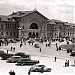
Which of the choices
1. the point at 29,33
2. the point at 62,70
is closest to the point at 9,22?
the point at 29,33

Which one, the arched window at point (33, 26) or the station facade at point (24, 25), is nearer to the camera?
the station facade at point (24, 25)

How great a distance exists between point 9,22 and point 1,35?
21.2ft

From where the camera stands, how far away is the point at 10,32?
289 ft

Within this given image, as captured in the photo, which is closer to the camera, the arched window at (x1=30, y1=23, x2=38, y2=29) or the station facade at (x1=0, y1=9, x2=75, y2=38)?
the station facade at (x1=0, y1=9, x2=75, y2=38)

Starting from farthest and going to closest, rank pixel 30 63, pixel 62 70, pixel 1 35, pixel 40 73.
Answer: pixel 1 35
pixel 30 63
pixel 62 70
pixel 40 73

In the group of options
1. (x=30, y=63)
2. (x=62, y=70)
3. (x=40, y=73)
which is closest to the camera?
(x=40, y=73)

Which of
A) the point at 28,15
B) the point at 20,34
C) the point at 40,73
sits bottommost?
the point at 40,73

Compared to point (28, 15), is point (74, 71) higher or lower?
lower

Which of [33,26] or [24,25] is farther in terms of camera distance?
[33,26]

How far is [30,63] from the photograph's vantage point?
33.6 metres

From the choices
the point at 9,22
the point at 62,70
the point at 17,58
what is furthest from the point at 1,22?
the point at 62,70

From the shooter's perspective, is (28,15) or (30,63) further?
(28,15)

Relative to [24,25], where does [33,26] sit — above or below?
below

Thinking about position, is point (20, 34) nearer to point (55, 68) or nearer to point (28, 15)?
point (28, 15)
